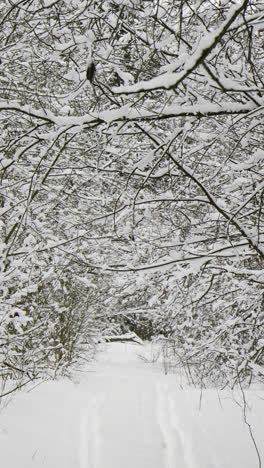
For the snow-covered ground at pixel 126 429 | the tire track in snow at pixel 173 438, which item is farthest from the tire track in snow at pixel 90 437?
the tire track in snow at pixel 173 438

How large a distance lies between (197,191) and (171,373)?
20.8 ft

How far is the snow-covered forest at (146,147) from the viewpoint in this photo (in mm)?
1681

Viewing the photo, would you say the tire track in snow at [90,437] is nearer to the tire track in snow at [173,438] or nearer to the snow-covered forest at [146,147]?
the tire track in snow at [173,438]

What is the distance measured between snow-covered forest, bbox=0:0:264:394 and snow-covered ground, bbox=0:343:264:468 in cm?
51

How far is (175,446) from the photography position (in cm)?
340

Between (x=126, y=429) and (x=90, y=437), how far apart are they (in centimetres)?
46

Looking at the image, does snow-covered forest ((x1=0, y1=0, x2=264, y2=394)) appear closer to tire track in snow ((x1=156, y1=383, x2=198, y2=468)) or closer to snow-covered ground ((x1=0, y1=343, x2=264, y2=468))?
snow-covered ground ((x1=0, y1=343, x2=264, y2=468))

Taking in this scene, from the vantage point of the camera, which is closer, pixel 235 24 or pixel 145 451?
pixel 235 24

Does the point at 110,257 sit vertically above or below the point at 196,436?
above

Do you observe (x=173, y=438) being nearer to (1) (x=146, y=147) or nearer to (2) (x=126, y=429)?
(2) (x=126, y=429)

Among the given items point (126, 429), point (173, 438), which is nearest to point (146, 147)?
point (173, 438)

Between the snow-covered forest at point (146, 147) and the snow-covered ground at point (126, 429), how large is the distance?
0.51m

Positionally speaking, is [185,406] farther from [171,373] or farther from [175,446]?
[171,373]

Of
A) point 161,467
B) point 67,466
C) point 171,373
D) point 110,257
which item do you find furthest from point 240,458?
point 171,373
